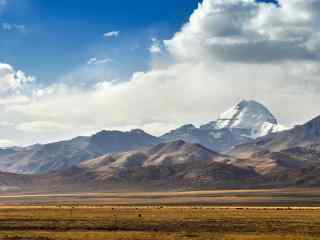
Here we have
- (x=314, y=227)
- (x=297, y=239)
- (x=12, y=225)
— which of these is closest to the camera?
(x=297, y=239)

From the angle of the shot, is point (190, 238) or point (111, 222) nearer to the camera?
point (190, 238)

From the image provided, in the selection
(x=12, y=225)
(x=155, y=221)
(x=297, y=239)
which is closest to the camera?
(x=297, y=239)

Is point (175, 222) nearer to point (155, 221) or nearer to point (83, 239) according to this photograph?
point (155, 221)

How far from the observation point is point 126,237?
63.5m

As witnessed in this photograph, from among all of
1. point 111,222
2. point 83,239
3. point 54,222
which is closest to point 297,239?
point 83,239

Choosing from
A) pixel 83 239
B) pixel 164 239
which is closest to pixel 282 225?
pixel 164 239

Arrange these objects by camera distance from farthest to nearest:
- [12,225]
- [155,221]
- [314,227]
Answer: [155,221]
[12,225]
[314,227]

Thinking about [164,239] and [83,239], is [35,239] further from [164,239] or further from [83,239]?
[164,239]

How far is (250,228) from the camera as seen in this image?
74750mm

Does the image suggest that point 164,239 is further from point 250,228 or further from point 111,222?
point 111,222

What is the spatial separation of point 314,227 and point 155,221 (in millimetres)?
25157

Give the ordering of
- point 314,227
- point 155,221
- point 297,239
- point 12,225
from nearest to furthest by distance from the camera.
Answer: point 297,239 < point 314,227 < point 12,225 < point 155,221

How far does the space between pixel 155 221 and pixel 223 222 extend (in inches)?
420

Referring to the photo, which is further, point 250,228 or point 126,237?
point 250,228
